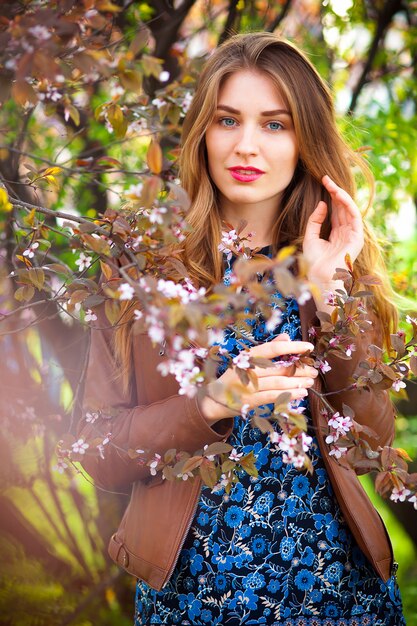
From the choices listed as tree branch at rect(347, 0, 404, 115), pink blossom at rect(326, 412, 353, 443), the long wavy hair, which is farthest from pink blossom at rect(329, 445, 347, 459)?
tree branch at rect(347, 0, 404, 115)

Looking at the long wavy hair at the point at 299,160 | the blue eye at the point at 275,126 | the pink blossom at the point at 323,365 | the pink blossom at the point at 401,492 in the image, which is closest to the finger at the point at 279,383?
the pink blossom at the point at 323,365

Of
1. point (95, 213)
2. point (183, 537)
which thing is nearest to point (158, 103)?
point (95, 213)

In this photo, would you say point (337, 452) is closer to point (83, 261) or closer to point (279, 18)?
point (83, 261)

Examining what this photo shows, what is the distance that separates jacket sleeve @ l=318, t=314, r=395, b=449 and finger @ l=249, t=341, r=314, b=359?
10.0 inches

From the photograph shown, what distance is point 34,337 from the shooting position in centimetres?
336

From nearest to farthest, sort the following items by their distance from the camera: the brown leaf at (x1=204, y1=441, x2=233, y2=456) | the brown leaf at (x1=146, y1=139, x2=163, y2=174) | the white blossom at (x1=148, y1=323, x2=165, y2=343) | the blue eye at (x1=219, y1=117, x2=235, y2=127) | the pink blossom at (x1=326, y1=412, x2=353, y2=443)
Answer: the white blossom at (x1=148, y1=323, x2=165, y2=343) → the brown leaf at (x1=146, y1=139, x2=163, y2=174) → the brown leaf at (x1=204, y1=441, x2=233, y2=456) → the pink blossom at (x1=326, y1=412, x2=353, y2=443) → the blue eye at (x1=219, y1=117, x2=235, y2=127)

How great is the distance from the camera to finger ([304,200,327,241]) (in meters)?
2.14

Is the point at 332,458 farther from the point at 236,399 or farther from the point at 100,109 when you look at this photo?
the point at 100,109

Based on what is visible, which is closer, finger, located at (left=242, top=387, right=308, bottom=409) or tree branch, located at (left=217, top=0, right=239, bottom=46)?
finger, located at (left=242, top=387, right=308, bottom=409)

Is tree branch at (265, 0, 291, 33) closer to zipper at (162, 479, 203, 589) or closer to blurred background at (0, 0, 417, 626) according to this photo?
blurred background at (0, 0, 417, 626)

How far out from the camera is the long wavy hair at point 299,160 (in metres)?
2.11

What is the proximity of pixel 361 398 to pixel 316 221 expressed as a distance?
53cm

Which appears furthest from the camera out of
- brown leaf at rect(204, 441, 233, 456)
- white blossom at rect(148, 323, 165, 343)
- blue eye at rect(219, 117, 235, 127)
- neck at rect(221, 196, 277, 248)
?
neck at rect(221, 196, 277, 248)

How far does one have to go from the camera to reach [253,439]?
6.57 ft
